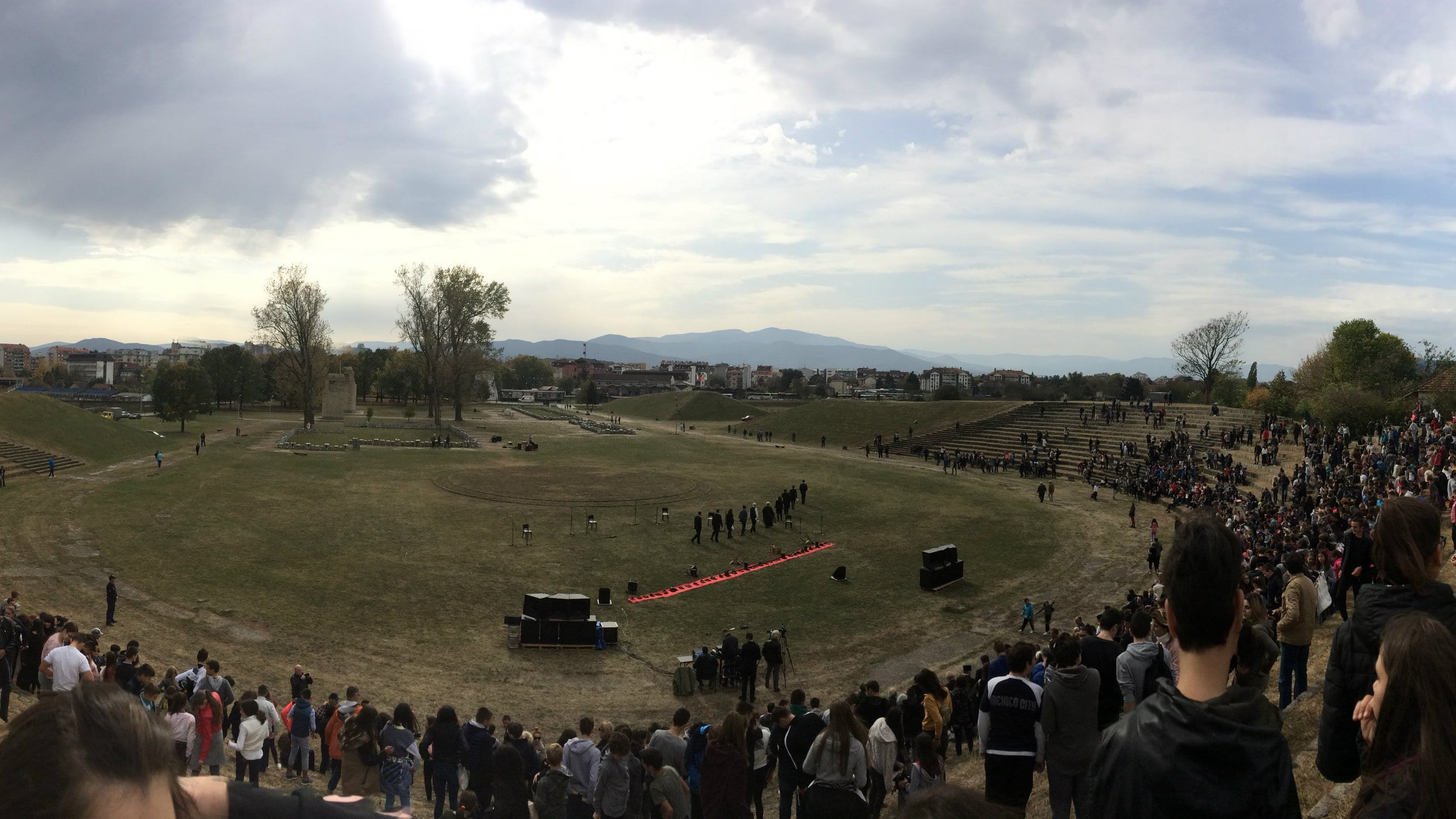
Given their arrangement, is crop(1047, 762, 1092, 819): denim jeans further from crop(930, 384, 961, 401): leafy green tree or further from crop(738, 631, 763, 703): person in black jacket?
crop(930, 384, 961, 401): leafy green tree

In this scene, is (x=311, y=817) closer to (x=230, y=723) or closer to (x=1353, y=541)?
(x=1353, y=541)

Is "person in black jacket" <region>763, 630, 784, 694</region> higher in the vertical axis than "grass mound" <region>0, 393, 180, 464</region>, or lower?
lower

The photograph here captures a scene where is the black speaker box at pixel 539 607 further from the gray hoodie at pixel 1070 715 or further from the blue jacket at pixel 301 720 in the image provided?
the gray hoodie at pixel 1070 715

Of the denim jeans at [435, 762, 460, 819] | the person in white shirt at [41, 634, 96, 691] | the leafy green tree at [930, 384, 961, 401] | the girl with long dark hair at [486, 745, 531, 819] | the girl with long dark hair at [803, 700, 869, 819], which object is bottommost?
the denim jeans at [435, 762, 460, 819]

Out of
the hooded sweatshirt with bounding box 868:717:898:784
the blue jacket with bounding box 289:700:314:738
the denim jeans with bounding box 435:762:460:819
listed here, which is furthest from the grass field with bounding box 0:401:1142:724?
the hooded sweatshirt with bounding box 868:717:898:784

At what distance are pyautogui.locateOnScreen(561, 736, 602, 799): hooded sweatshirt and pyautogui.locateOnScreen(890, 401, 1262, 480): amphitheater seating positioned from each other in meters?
40.4

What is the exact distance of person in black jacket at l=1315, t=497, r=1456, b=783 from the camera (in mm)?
3611

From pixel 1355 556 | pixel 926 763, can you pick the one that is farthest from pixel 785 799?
pixel 1355 556

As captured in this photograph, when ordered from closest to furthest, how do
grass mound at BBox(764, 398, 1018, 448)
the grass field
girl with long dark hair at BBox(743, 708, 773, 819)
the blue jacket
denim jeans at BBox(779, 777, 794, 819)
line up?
denim jeans at BBox(779, 777, 794, 819) → girl with long dark hair at BBox(743, 708, 773, 819) → the blue jacket → the grass field → grass mound at BBox(764, 398, 1018, 448)

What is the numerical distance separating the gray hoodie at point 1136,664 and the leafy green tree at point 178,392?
71.4m

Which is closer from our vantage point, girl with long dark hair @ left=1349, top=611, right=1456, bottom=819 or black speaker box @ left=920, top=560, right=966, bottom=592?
girl with long dark hair @ left=1349, top=611, right=1456, bottom=819

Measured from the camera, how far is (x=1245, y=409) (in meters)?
53.0

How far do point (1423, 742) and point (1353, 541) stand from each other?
6.56 m

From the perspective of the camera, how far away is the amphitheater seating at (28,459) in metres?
37.0
